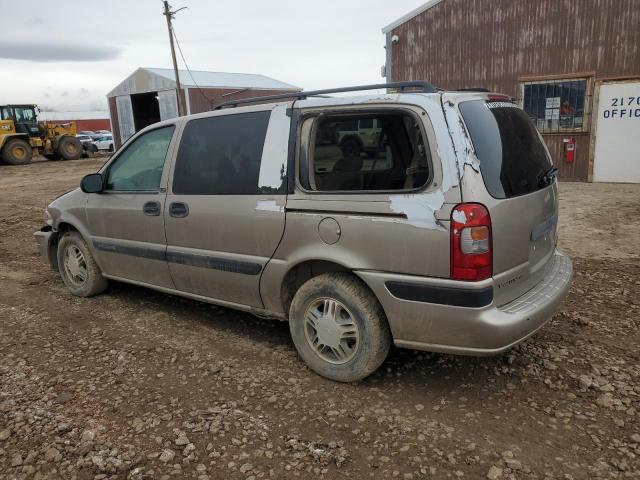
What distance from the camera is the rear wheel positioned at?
25.4m

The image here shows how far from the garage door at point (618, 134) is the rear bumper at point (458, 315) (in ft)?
33.7

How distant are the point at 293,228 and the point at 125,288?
2817 millimetres

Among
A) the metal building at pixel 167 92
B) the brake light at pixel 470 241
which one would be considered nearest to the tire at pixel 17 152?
the metal building at pixel 167 92

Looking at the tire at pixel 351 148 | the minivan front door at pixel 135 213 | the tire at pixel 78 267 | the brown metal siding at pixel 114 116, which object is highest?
the brown metal siding at pixel 114 116

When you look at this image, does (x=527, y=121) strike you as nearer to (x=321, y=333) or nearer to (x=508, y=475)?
(x=321, y=333)

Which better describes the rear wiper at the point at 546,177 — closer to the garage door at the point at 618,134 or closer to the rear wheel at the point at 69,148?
the garage door at the point at 618,134

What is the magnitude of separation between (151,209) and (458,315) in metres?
2.60

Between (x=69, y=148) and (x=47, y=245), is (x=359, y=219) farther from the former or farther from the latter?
(x=69, y=148)

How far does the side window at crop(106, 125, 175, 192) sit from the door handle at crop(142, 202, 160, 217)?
127 mm

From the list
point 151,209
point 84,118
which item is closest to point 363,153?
point 151,209

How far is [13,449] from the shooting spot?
8.55 feet

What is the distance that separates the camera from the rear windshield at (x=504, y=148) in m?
2.69

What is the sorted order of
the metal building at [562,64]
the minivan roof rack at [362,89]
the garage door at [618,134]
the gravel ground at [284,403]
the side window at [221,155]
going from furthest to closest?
the garage door at [618,134], the metal building at [562,64], the side window at [221,155], the minivan roof rack at [362,89], the gravel ground at [284,403]

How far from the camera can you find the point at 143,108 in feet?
89.9
